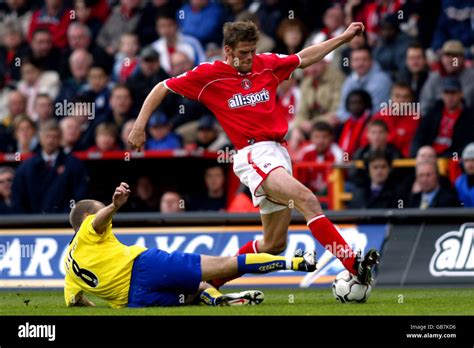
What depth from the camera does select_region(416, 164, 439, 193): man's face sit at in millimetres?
15289

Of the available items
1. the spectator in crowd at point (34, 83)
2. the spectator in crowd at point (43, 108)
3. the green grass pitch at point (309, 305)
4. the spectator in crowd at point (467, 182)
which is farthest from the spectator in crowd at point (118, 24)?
the green grass pitch at point (309, 305)

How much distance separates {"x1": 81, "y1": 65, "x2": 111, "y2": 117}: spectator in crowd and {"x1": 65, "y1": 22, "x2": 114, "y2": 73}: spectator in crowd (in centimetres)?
44

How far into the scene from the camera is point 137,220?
586 inches

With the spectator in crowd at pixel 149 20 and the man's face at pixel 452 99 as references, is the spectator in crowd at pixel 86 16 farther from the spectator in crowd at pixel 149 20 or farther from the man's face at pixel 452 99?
the man's face at pixel 452 99

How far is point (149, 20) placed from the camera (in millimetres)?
21000

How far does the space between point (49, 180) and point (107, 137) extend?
1.26 m

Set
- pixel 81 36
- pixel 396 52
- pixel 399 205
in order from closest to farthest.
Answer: pixel 399 205, pixel 396 52, pixel 81 36

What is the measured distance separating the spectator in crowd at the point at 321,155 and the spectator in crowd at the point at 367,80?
63cm

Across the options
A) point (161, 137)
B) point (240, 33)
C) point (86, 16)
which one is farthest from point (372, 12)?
point (240, 33)

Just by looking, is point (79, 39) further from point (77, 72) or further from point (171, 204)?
point (171, 204)

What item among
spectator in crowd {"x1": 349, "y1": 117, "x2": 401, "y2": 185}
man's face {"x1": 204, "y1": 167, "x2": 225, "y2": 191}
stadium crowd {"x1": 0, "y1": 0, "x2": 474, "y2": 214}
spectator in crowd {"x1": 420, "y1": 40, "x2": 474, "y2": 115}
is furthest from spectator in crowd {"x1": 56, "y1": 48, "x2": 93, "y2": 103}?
spectator in crowd {"x1": 420, "y1": 40, "x2": 474, "y2": 115}

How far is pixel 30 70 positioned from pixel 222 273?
10741mm
